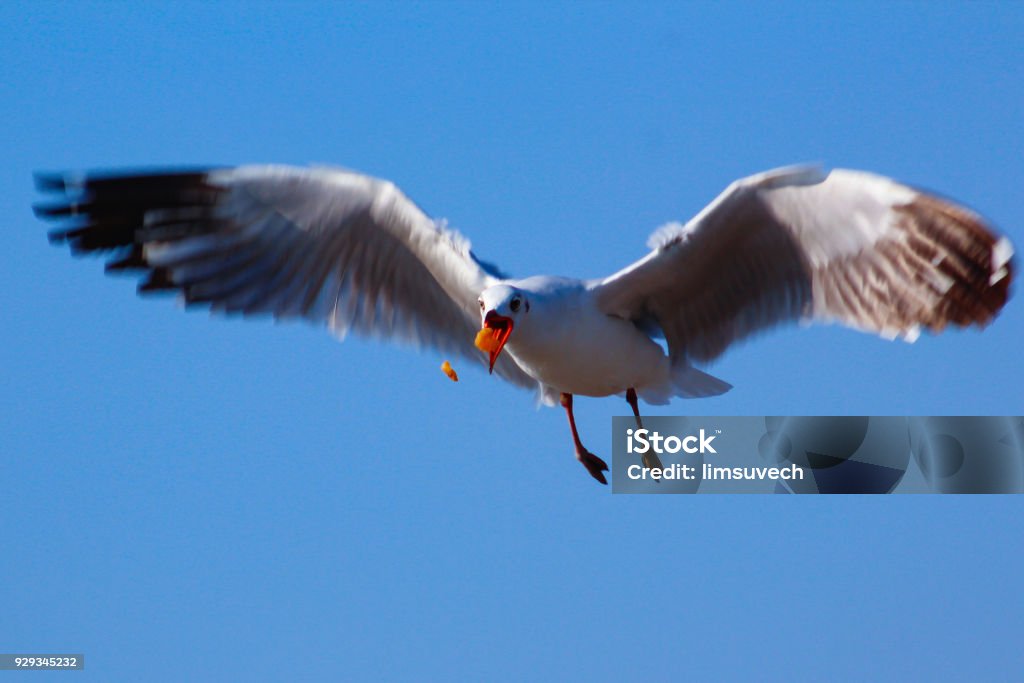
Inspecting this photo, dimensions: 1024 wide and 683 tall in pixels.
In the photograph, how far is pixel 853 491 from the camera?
8.98 metres

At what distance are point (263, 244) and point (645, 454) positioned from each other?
232 cm

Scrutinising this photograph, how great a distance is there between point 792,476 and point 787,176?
200cm

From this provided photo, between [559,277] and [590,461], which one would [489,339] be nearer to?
[559,277]

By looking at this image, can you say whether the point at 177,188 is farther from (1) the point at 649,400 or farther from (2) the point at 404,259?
(1) the point at 649,400

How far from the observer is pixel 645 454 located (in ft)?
29.0

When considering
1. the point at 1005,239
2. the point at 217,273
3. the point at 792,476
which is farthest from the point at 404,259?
the point at 1005,239

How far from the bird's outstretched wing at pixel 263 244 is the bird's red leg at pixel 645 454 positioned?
75 centimetres

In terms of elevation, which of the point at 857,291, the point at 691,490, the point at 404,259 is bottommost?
the point at 691,490

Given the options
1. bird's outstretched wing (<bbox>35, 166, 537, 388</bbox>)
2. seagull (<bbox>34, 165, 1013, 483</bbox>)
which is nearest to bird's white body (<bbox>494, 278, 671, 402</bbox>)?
seagull (<bbox>34, 165, 1013, 483</bbox>)

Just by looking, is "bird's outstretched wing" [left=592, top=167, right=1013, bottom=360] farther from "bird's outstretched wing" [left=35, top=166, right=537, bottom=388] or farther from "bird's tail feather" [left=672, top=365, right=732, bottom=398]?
"bird's outstretched wing" [left=35, top=166, right=537, bottom=388]

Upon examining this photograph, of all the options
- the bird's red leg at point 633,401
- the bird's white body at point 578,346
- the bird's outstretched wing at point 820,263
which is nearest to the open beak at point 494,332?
the bird's white body at point 578,346

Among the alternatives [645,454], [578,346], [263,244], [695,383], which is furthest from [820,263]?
[263,244]

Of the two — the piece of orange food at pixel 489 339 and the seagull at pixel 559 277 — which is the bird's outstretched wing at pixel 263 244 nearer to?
the seagull at pixel 559 277

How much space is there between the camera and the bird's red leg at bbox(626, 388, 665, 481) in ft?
28.8
